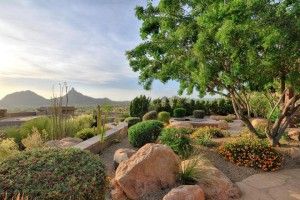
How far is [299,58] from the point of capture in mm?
11656

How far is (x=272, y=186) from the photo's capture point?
10.0m

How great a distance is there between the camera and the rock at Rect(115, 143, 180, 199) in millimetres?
8766

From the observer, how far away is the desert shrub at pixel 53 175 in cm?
569

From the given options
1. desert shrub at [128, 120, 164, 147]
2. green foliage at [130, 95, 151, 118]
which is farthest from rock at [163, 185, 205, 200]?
green foliage at [130, 95, 151, 118]

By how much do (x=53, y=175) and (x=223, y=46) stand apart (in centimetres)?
725

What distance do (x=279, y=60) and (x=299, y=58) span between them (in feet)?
3.14

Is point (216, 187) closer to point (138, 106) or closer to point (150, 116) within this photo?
point (150, 116)

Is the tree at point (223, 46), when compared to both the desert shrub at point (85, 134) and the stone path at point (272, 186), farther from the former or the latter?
the desert shrub at point (85, 134)

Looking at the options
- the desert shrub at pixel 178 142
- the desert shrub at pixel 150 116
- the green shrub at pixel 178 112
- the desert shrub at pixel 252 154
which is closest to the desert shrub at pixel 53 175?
the desert shrub at pixel 178 142

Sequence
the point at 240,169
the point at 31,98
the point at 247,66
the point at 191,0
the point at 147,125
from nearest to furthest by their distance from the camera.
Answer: the point at 247,66
the point at 240,169
the point at 191,0
the point at 147,125
the point at 31,98

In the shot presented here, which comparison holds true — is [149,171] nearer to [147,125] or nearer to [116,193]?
[116,193]

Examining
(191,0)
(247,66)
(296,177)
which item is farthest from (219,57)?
(296,177)

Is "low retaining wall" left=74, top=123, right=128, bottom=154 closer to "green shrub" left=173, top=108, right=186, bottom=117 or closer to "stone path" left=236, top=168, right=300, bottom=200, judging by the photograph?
"stone path" left=236, top=168, right=300, bottom=200

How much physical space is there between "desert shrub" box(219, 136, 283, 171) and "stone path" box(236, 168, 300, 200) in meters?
0.42
